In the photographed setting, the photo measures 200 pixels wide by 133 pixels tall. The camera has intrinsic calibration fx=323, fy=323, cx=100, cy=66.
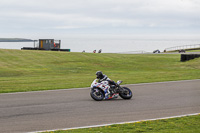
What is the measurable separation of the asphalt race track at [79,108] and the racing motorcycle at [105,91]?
11.3 inches

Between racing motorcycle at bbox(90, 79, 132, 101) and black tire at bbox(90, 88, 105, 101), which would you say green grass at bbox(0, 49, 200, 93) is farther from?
black tire at bbox(90, 88, 105, 101)

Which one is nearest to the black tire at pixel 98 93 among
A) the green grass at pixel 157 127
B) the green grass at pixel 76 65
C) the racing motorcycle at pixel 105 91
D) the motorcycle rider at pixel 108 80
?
the racing motorcycle at pixel 105 91

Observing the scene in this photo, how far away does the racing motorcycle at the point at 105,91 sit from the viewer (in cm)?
1385

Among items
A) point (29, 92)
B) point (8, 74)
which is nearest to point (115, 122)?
point (29, 92)

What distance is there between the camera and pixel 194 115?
11.0 metres

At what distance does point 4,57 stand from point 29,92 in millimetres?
24966

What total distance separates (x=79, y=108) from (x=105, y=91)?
2.19 metres

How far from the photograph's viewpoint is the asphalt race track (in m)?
9.88

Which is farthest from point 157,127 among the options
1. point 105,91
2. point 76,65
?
point 76,65

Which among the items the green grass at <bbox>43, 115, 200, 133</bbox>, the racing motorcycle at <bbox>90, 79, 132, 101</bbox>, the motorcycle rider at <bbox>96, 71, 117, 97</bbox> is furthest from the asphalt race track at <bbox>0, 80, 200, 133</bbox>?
the green grass at <bbox>43, 115, 200, 133</bbox>

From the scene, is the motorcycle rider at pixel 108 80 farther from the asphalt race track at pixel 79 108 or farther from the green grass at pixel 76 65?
the green grass at pixel 76 65

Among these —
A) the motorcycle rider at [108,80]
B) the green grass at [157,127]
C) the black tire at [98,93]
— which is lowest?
the green grass at [157,127]

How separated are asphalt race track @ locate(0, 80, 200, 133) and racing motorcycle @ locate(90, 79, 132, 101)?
0.29 meters

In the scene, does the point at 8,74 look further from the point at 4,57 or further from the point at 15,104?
the point at 15,104
